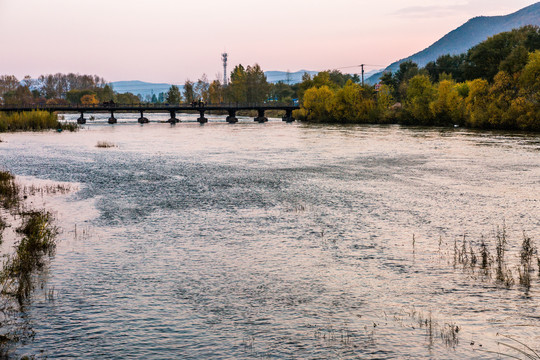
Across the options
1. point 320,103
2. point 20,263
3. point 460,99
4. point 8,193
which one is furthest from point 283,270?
point 320,103

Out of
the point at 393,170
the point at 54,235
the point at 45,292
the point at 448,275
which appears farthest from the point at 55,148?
the point at 448,275

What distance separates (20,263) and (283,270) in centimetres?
831

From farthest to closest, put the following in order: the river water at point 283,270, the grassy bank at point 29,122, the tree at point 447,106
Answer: the grassy bank at point 29,122, the tree at point 447,106, the river water at point 283,270

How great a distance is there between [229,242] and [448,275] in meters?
8.08

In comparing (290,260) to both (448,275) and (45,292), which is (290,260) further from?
(45,292)

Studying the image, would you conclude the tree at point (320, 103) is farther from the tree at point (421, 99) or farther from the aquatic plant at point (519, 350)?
the aquatic plant at point (519, 350)

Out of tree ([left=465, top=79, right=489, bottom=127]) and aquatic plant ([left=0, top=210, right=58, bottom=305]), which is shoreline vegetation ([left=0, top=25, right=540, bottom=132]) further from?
aquatic plant ([left=0, top=210, right=58, bottom=305])

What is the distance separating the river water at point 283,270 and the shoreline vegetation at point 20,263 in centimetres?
38

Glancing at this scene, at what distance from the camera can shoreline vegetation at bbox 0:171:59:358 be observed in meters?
11.4

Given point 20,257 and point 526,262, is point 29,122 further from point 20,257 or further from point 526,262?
point 526,262

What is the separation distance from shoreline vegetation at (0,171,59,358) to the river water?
0.38 meters

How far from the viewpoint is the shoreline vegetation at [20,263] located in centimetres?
1138

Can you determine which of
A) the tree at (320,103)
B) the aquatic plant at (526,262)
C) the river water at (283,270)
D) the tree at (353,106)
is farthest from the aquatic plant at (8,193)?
the tree at (320,103)

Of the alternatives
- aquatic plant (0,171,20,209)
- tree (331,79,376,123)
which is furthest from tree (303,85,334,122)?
aquatic plant (0,171,20,209)
